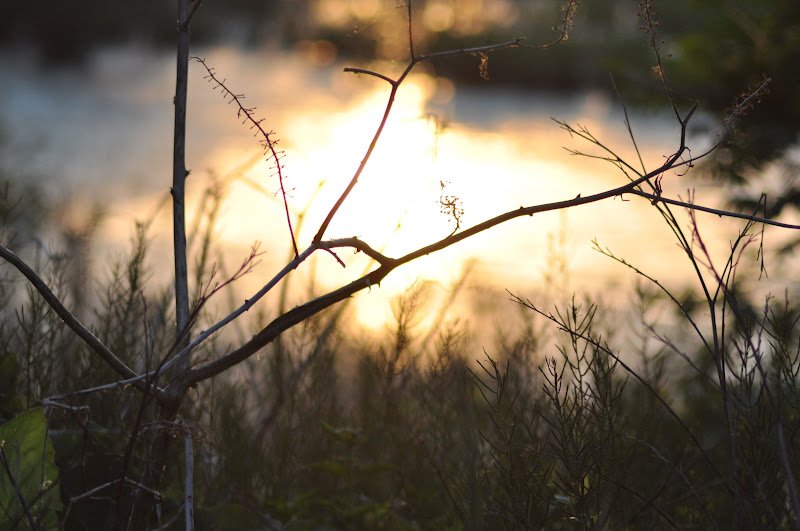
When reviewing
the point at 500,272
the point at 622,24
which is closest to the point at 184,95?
the point at 500,272

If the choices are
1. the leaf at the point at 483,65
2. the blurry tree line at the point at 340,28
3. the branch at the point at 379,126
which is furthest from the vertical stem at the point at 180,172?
the blurry tree line at the point at 340,28

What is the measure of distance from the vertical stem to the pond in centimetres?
29

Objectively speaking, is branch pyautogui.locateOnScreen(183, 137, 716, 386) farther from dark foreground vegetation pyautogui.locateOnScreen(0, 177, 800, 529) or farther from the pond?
the pond

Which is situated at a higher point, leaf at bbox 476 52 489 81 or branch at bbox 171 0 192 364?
leaf at bbox 476 52 489 81

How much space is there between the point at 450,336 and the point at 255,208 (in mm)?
5965

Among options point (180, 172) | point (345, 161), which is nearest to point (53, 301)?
point (180, 172)

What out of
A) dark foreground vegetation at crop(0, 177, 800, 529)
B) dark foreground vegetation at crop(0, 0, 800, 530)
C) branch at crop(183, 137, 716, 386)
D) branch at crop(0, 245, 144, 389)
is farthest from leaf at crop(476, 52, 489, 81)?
branch at crop(0, 245, 144, 389)

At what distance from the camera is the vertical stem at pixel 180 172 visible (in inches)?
50.1

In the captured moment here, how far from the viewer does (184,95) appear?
127 cm

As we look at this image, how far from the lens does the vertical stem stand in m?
1.27

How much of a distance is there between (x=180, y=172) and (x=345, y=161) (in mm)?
2280

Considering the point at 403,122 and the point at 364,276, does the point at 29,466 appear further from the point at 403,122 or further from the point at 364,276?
the point at 403,122

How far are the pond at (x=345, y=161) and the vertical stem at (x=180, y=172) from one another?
0.95 feet

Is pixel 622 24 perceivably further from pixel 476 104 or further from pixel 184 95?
pixel 184 95
